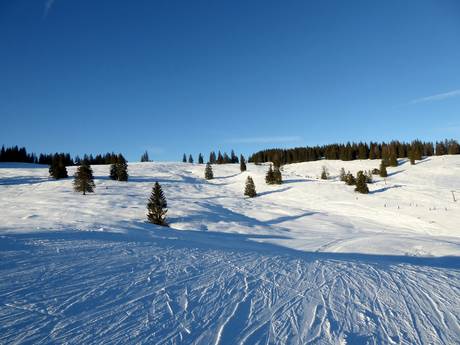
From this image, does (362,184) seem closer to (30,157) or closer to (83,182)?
(83,182)

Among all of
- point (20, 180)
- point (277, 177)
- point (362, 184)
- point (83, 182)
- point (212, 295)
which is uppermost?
point (83, 182)

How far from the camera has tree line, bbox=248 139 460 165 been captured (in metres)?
110

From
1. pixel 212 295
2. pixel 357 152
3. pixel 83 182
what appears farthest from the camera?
pixel 357 152

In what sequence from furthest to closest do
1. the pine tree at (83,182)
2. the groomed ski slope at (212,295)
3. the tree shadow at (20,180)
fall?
the tree shadow at (20,180)
the pine tree at (83,182)
the groomed ski slope at (212,295)

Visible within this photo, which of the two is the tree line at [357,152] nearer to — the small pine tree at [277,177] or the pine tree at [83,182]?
the small pine tree at [277,177]

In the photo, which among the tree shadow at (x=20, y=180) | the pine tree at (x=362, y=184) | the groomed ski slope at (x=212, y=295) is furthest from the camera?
the tree shadow at (x=20, y=180)

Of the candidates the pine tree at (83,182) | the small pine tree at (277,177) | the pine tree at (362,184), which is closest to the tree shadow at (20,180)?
the pine tree at (83,182)

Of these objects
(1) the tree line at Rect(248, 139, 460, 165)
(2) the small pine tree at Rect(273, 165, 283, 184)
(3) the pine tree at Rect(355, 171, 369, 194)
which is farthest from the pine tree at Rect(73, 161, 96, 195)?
(1) the tree line at Rect(248, 139, 460, 165)

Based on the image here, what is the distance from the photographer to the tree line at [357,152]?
110500mm

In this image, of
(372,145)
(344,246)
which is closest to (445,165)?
(372,145)

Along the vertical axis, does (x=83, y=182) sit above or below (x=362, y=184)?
above

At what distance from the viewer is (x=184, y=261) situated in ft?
34.9

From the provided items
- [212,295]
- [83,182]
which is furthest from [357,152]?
[212,295]

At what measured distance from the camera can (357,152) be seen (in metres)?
119
